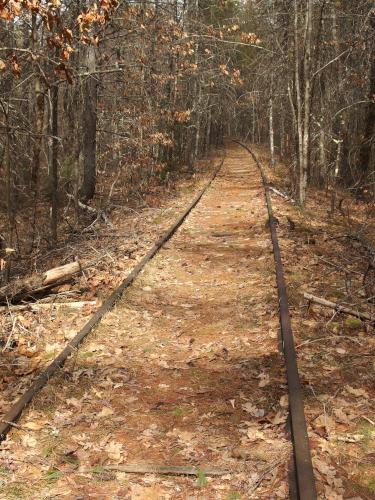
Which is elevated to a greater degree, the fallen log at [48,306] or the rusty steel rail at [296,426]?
the fallen log at [48,306]

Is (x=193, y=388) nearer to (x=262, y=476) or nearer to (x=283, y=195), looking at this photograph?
(x=262, y=476)

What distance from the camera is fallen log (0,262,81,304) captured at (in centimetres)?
727

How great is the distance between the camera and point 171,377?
216 inches

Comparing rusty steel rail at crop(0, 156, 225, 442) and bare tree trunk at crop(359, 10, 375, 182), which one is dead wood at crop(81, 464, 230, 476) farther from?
bare tree trunk at crop(359, 10, 375, 182)

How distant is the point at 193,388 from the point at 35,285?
129 inches

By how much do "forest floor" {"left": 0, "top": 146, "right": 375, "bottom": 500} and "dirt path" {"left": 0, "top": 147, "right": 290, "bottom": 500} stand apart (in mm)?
13

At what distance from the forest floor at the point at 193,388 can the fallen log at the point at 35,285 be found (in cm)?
26

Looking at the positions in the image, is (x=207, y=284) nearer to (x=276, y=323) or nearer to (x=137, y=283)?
(x=137, y=283)

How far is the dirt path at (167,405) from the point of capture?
3918mm

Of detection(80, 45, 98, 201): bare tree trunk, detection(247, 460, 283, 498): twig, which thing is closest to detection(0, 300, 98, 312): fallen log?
detection(247, 460, 283, 498): twig

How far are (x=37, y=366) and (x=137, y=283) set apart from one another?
283cm

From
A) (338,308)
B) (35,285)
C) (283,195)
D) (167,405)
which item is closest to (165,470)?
(167,405)

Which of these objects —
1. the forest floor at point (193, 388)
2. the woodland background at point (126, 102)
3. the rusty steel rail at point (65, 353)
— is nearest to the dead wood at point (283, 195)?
the woodland background at point (126, 102)

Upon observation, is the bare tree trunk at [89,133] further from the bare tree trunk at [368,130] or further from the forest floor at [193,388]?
the bare tree trunk at [368,130]
